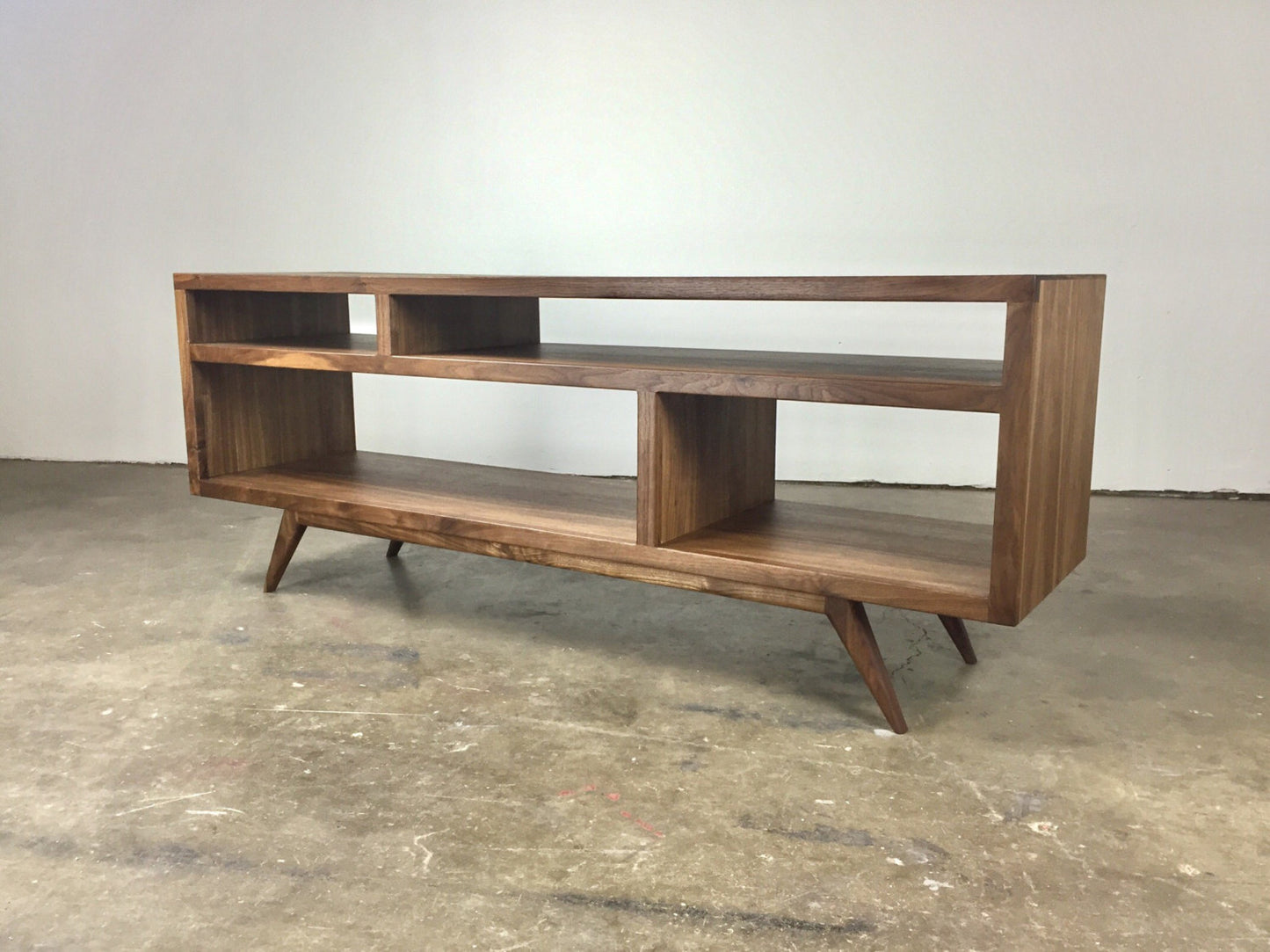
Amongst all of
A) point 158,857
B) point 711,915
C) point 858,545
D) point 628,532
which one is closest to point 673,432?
point 628,532

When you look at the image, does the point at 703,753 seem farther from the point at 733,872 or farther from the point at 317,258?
the point at 317,258

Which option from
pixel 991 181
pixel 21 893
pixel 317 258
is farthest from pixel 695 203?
pixel 21 893

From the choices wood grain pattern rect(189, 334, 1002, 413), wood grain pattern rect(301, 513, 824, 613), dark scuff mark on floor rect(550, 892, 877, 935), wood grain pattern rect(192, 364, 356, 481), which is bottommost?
dark scuff mark on floor rect(550, 892, 877, 935)

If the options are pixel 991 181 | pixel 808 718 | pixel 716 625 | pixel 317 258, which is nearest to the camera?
pixel 808 718

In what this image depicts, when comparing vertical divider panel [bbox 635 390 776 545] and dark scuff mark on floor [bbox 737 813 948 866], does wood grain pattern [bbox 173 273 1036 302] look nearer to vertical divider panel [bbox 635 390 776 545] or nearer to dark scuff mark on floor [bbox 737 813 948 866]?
vertical divider panel [bbox 635 390 776 545]

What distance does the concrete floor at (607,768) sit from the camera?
4.64 ft

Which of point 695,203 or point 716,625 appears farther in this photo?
point 695,203

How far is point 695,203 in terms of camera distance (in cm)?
396

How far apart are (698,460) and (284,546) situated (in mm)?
1166

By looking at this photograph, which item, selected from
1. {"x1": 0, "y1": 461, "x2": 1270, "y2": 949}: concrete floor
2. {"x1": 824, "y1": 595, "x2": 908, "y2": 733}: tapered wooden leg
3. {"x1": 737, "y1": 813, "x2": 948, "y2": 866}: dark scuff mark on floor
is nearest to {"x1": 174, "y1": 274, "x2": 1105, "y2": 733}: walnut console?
{"x1": 824, "y1": 595, "x2": 908, "y2": 733}: tapered wooden leg

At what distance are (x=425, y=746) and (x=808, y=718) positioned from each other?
71 cm

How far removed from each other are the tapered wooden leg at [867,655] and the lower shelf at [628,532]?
0.22 feet

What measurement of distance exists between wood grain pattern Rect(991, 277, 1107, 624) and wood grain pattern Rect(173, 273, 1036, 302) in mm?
81

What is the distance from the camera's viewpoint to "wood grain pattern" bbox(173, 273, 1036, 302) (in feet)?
5.47
